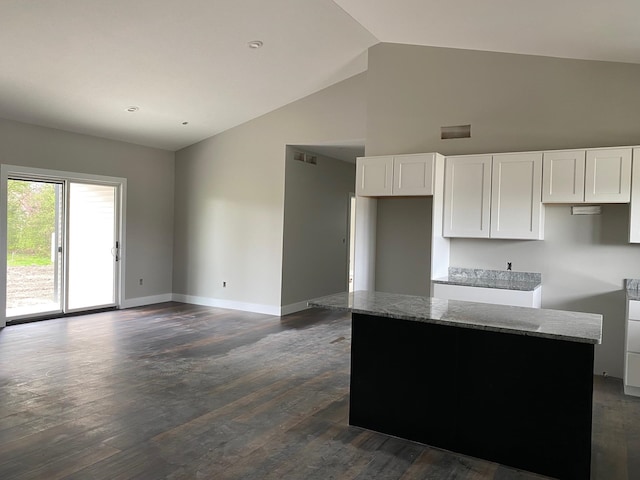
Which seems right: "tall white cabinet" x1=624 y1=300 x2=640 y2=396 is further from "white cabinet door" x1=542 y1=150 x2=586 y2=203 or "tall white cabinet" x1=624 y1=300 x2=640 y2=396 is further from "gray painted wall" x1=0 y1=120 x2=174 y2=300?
"gray painted wall" x1=0 y1=120 x2=174 y2=300

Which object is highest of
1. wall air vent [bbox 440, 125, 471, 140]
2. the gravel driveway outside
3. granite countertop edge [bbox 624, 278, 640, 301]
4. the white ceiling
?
the white ceiling

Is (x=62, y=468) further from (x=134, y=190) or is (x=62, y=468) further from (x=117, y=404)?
(x=134, y=190)

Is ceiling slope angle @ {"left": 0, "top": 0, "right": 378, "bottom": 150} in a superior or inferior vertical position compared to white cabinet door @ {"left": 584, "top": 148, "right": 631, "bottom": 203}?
superior

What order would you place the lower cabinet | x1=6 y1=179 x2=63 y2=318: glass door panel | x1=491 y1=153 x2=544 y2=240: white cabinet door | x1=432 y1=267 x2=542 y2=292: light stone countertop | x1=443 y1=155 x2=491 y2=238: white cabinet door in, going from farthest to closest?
1. x1=6 y1=179 x2=63 y2=318: glass door panel
2. x1=443 y1=155 x2=491 y2=238: white cabinet door
3. x1=432 y1=267 x2=542 y2=292: light stone countertop
4. x1=491 y1=153 x2=544 y2=240: white cabinet door
5. the lower cabinet

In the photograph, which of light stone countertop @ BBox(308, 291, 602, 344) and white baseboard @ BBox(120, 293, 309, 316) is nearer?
light stone countertop @ BBox(308, 291, 602, 344)

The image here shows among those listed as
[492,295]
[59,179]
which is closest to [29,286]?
[59,179]

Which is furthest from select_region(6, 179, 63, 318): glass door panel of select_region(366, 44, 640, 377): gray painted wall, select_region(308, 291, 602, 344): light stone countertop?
select_region(308, 291, 602, 344): light stone countertop

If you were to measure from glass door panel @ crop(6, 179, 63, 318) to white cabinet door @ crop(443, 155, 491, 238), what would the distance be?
5501 millimetres

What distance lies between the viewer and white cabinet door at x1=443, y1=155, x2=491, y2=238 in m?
4.82

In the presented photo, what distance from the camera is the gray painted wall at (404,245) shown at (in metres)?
5.55

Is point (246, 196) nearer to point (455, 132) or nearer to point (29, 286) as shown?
point (29, 286)

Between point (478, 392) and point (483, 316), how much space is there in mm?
474

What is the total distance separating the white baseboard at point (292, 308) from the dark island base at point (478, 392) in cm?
410

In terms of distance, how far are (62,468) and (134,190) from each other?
18.9 feet
